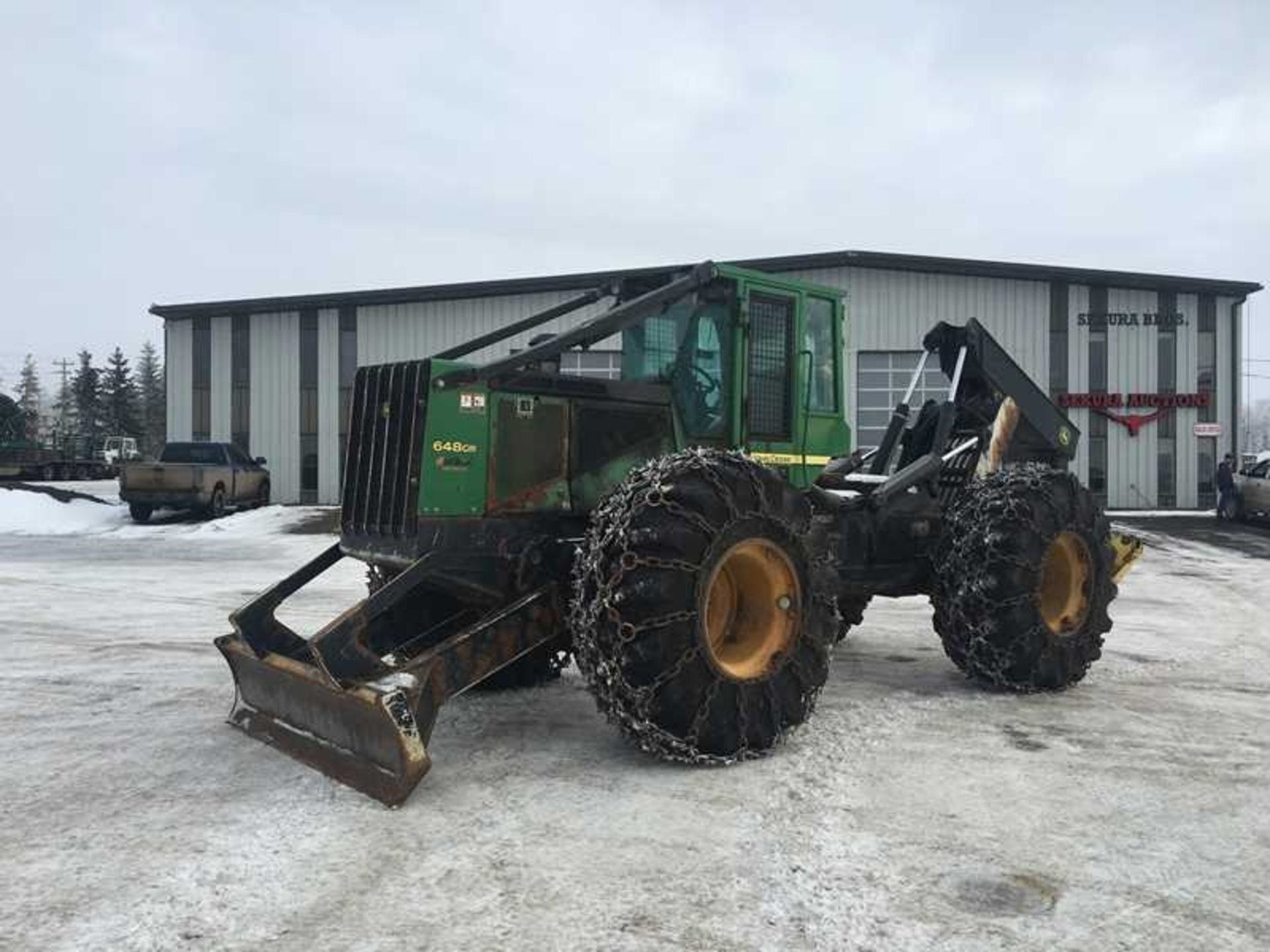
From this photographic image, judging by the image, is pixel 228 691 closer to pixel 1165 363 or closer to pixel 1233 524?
pixel 1233 524

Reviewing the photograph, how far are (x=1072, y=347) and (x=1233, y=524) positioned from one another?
Answer: 19.8 ft

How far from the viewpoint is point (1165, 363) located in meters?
26.9

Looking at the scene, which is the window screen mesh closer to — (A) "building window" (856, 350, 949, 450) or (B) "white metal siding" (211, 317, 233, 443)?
(A) "building window" (856, 350, 949, 450)

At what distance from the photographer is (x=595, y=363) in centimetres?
790

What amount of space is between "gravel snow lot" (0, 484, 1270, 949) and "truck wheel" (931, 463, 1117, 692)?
286 mm

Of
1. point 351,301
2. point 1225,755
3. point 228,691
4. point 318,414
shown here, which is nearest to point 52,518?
point 318,414

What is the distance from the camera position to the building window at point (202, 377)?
3128cm

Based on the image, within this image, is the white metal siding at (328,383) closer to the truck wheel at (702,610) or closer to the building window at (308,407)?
the building window at (308,407)

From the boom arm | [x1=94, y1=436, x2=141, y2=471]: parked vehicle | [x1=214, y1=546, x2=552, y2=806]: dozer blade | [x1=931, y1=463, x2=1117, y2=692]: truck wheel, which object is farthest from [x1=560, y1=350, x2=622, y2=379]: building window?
[x1=94, y1=436, x2=141, y2=471]: parked vehicle

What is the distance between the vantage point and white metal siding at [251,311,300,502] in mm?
30359

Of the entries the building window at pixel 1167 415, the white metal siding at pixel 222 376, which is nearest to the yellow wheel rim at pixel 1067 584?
the building window at pixel 1167 415

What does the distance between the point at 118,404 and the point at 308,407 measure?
5743cm

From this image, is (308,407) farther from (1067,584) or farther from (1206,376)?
(1067,584)

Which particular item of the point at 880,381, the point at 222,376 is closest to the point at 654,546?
the point at 880,381
